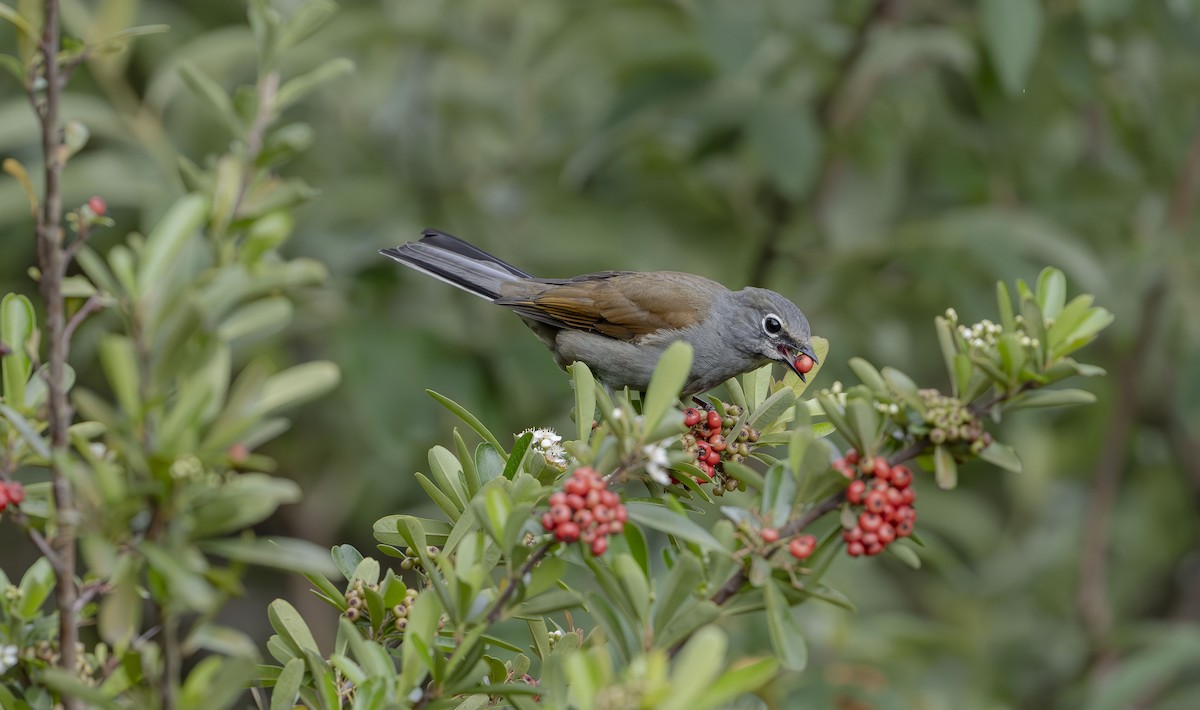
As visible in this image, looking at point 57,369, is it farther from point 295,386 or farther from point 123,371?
point 295,386

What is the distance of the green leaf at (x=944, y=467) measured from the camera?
2.06 m

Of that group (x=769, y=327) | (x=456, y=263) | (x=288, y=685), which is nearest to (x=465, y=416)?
(x=288, y=685)

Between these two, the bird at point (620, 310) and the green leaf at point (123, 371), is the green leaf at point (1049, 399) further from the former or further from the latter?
the bird at point (620, 310)

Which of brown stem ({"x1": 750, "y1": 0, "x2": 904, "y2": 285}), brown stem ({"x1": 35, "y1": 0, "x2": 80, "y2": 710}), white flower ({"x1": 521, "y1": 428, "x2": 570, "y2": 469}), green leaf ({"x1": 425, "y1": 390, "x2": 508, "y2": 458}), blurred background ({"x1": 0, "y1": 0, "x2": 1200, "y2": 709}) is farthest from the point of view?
brown stem ({"x1": 750, "y1": 0, "x2": 904, "y2": 285})

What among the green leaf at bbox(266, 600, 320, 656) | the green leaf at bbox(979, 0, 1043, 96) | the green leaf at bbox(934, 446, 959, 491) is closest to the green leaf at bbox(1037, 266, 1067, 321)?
the green leaf at bbox(934, 446, 959, 491)

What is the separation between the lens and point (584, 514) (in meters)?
1.90

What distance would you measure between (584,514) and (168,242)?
724mm

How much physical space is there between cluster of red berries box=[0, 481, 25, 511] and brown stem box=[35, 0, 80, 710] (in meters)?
0.18

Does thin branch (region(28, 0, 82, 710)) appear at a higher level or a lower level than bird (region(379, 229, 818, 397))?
higher

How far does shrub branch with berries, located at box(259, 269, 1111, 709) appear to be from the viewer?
6.22ft

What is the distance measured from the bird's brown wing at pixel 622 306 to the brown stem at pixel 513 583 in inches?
111

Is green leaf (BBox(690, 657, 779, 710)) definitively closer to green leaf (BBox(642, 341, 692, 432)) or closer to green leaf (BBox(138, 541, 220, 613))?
green leaf (BBox(642, 341, 692, 432))

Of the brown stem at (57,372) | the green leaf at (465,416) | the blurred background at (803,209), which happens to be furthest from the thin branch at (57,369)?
the blurred background at (803,209)

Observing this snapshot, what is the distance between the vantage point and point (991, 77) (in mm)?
6152
